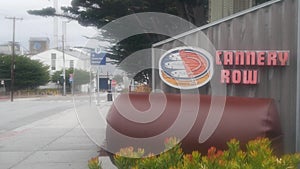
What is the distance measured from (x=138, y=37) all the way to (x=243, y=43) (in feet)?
13.9

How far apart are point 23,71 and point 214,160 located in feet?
236

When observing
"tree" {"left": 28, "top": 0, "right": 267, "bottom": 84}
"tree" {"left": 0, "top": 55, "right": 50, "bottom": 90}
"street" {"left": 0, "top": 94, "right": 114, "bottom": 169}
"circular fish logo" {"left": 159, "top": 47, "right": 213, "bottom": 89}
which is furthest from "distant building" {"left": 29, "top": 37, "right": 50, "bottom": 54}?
"circular fish logo" {"left": 159, "top": 47, "right": 213, "bottom": 89}

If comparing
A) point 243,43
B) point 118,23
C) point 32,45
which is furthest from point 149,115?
point 32,45

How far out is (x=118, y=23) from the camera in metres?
9.62

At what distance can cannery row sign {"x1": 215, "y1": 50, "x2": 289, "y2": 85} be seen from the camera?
6473 millimetres

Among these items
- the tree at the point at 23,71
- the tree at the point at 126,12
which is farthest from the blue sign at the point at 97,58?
the tree at the point at 23,71

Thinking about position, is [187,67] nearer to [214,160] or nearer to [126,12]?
[214,160]

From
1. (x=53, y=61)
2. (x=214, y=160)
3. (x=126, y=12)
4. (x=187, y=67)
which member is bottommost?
(x=214, y=160)

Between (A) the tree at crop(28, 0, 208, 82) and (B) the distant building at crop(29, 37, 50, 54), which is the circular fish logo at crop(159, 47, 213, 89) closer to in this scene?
(A) the tree at crop(28, 0, 208, 82)

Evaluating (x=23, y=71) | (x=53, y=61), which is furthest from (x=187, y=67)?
(x=53, y=61)

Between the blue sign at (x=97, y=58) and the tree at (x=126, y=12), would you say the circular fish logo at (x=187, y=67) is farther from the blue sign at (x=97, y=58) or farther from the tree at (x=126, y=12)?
the tree at (x=126, y=12)

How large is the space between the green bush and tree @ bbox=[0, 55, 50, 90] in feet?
232

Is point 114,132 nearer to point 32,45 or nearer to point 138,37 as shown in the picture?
point 138,37

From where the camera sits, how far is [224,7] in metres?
9.84
